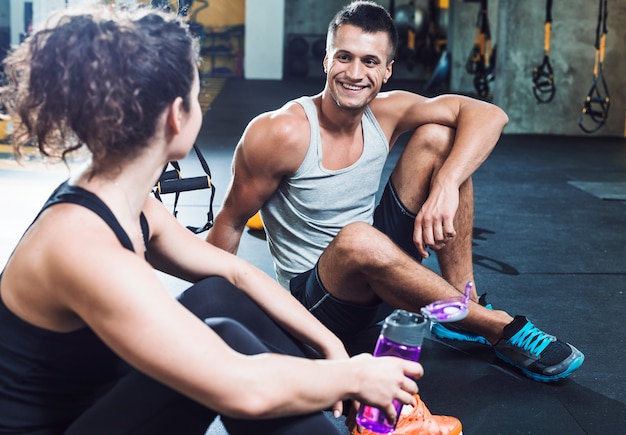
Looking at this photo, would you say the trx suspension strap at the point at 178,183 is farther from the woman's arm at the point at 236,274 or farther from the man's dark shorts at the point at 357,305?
the woman's arm at the point at 236,274

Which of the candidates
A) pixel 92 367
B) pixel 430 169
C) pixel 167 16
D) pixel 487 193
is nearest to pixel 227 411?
pixel 92 367

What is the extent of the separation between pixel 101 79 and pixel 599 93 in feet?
23.5

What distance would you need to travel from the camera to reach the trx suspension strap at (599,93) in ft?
21.9

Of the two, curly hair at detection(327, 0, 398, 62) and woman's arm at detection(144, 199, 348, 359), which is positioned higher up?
curly hair at detection(327, 0, 398, 62)

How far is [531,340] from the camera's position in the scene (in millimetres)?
2213

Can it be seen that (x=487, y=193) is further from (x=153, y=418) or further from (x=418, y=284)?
(x=153, y=418)

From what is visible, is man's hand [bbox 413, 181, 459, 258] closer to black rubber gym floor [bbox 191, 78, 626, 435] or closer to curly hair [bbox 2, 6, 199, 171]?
black rubber gym floor [bbox 191, 78, 626, 435]

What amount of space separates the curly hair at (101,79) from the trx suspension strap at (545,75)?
635 centimetres

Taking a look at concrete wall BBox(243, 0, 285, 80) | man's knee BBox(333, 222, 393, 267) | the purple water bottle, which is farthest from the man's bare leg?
concrete wall BBox(243, 0, 285, 80)

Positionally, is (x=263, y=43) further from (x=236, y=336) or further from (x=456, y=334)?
(x=236, y=336)

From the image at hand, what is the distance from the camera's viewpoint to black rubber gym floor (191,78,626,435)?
6.79ft

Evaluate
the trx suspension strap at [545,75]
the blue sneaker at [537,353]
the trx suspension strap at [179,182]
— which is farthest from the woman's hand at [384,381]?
the trx suspension strap at [545,75]

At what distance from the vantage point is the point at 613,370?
2312 millimetres

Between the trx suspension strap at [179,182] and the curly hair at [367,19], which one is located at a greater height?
the curly hair at [367,19]
